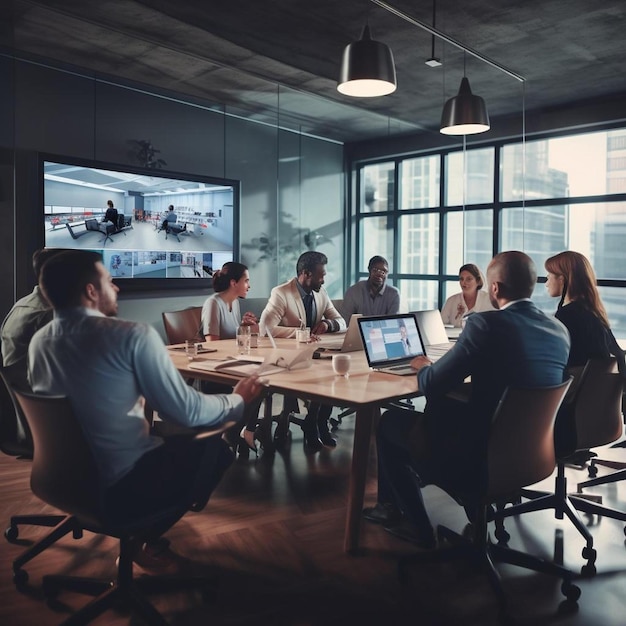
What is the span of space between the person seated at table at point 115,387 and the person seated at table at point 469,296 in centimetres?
348

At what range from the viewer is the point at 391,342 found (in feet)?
11.1

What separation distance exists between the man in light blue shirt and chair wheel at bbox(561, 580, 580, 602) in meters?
1.47

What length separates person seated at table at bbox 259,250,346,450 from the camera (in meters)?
4.41

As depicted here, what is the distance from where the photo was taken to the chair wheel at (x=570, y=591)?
7.76 ft

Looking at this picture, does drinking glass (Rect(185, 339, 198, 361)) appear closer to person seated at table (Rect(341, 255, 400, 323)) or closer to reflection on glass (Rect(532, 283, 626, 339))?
person seated at table (Rect(341, 255, 400, 323))

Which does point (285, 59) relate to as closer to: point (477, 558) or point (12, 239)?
point (12, 239)

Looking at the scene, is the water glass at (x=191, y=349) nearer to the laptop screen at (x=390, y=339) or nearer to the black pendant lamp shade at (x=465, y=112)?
the laptop screen at (x=390, y=339)

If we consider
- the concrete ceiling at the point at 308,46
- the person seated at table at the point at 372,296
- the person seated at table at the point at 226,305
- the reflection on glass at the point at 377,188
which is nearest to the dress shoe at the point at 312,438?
the person seated at table at the point at 226,305

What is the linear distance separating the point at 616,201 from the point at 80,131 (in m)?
5.74

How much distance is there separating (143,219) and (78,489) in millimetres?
4348

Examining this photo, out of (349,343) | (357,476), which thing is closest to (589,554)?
(357,476)

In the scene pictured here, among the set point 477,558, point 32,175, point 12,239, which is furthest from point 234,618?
point 32,175

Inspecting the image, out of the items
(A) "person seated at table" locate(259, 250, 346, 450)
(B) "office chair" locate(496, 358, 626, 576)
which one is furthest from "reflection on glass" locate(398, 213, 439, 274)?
(B) "office chair" locate(496, 358, 626, 576)

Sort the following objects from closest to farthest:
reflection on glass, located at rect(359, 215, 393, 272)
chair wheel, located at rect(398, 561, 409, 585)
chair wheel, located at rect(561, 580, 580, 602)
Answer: chair wheel, located at rect(561, 580, 580, 602) → chair wheel, located at rect(398, 561, 409, 585) → reflection on glass, located at rect(359, 215, 393, 272)
